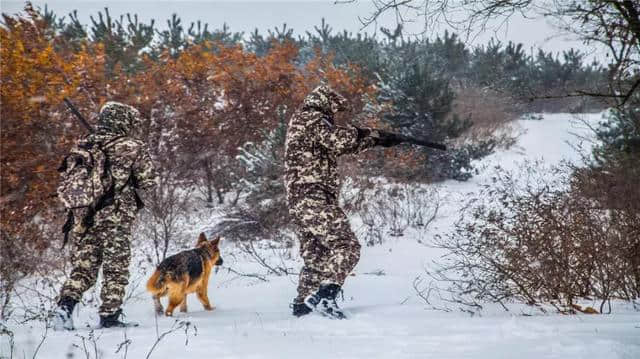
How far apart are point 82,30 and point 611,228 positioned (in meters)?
26.1

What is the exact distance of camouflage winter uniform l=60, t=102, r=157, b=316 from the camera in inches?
145

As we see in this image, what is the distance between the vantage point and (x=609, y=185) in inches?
162

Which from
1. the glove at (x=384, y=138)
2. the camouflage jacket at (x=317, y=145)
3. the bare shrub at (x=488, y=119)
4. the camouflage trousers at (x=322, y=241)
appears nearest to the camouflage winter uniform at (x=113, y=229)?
the camouflage jacket at (x=317, y=145)

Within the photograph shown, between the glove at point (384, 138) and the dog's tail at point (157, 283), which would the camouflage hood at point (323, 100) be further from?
the dog's tail at point (157, 283)

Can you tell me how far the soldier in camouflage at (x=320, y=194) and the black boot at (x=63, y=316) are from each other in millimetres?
1722

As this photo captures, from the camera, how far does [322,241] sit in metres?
3.78

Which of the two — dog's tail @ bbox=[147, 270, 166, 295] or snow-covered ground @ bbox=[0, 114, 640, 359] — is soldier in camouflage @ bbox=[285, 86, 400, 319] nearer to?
snow-covered ground @ bbox=[0, 114, 640, 359]

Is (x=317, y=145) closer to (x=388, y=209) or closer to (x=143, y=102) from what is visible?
(x=388, y=209)

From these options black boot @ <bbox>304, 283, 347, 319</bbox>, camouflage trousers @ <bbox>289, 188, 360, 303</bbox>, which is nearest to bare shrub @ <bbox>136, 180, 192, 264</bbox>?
camouflage trousers @ <bbox>289, 188, 360, 303</bbox>

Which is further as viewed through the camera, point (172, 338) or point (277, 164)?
point (277, 164)

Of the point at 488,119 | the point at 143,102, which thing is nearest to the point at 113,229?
the point at 143,102

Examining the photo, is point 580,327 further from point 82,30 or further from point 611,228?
point 82,30

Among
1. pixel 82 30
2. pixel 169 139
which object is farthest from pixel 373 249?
pixel 82 30

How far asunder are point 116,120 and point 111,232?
3.17ft
